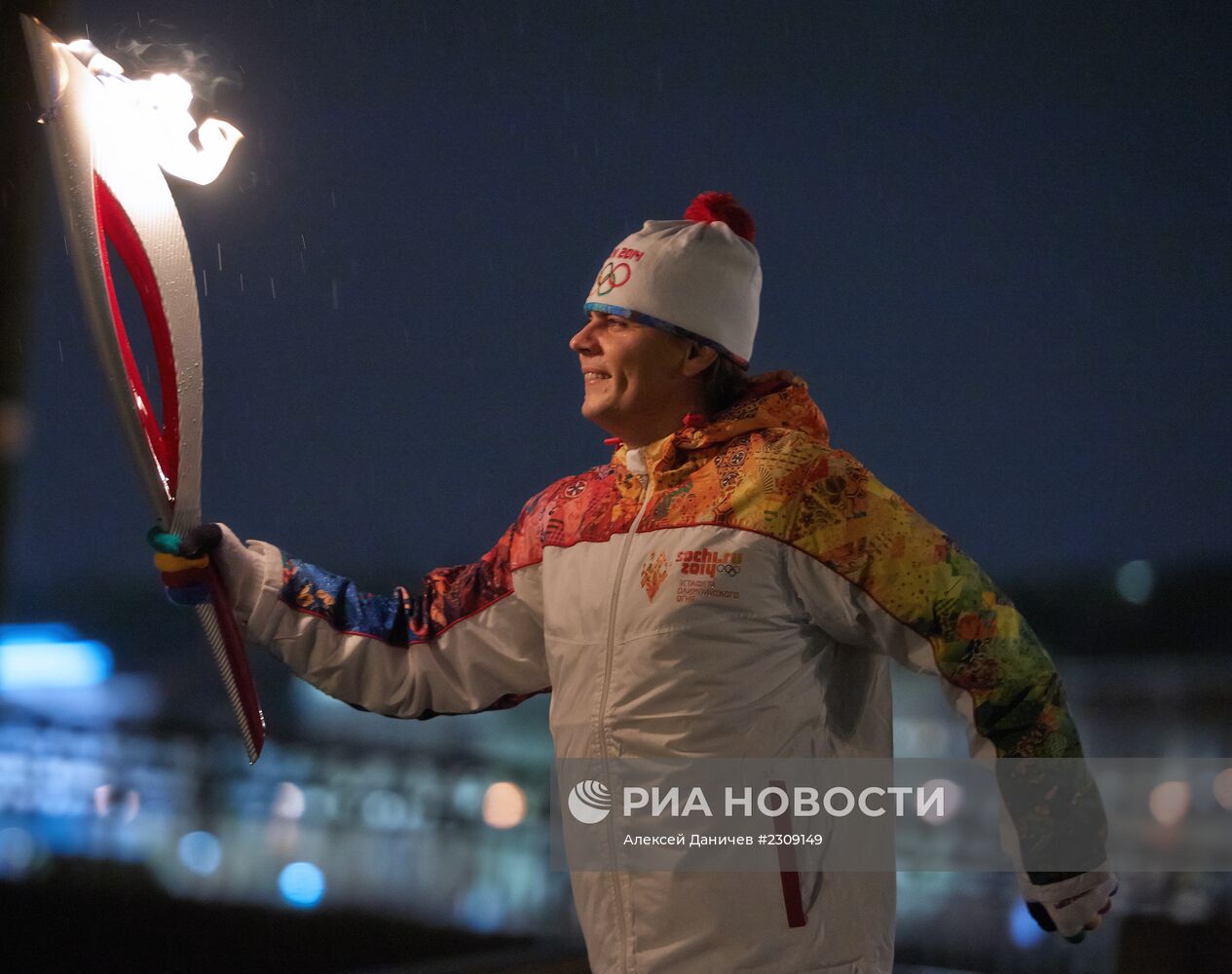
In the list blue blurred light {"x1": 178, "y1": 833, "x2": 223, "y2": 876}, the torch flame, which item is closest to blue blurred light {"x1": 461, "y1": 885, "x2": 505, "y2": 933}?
blue blurred light {"x1": 178, "y1": 833, "x2": 223, "y2": 876}

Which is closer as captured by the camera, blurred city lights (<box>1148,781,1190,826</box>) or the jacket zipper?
the jacket zipper

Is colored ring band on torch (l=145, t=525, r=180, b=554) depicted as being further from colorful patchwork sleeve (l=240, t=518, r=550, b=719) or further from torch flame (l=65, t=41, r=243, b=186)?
torch flame (l=65, t=41, r=243, b=186)

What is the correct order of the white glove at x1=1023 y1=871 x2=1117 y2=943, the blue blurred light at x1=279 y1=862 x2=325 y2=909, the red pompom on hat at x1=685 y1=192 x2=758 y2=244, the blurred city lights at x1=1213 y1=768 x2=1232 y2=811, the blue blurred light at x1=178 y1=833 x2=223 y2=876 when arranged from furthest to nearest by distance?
1. the blue blurred light at x1=178 y1=833 x2=223 y2=876
2. the blurred city lights at x1=1213 y1=768 x2=1232 y2=811
3. the blue blurred light at x1=279 y1=862 x2=325 y2=909
4. the red pompom on hat at x1=685 y1=192 x2=758 y2=244
5. the white glove at x1=1023 y1=871 x2=1117 y2=943

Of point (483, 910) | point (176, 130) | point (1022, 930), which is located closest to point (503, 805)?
point (483, 910)

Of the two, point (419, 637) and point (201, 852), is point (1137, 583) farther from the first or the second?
point (419, 637)

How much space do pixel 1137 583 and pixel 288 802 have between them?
616 inches

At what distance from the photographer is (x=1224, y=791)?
44.1 ft

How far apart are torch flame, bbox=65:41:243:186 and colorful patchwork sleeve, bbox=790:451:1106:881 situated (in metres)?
0.88

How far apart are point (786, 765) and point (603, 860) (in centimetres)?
24

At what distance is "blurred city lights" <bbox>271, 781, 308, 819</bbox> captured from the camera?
2402 centimetres

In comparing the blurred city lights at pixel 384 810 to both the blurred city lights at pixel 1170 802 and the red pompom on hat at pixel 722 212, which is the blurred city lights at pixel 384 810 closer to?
the blurred city lights at pixel 1170 802

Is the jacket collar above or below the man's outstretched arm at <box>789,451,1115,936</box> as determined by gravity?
above

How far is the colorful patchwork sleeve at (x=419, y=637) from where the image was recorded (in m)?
1.70

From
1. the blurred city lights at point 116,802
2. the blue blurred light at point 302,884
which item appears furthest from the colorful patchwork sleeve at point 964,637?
the blurred city lights at point 116,802
